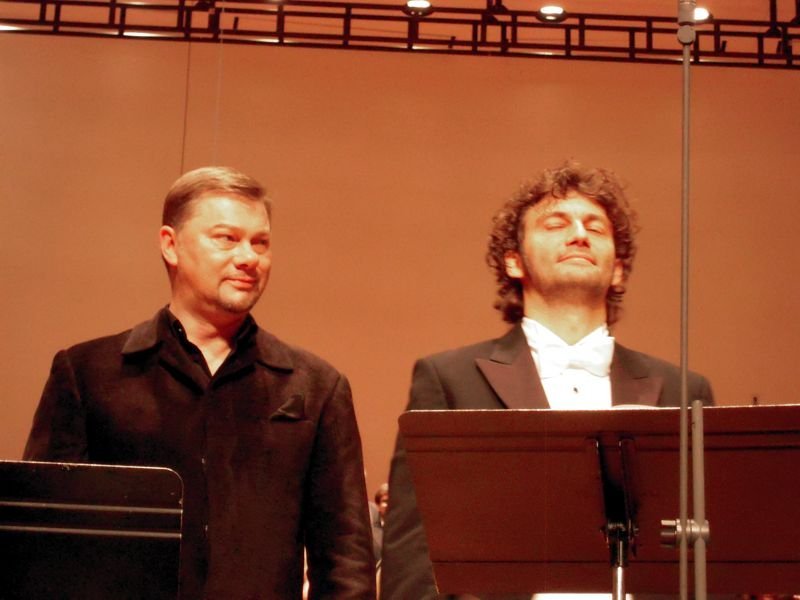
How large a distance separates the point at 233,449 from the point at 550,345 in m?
0.73

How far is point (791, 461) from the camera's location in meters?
1.86

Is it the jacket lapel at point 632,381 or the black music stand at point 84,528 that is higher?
the jacket lapel at point 632,381

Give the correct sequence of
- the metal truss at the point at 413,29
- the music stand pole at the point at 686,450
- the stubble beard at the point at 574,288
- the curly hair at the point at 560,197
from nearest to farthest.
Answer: the music stand pole at the point at 686,450 < the stubble beard at the point at 574,288 < the curly hair at the point at 560,197 < the metal truss at the point at 413,29

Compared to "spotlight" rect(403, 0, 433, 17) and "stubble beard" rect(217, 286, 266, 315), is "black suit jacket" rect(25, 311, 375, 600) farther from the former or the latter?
"spotlight" rect(403, 0, 433, 17)

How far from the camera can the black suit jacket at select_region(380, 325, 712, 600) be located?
249 cm

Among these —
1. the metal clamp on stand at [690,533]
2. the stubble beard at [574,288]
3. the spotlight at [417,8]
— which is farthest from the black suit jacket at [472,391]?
the spotlight at [417,8]

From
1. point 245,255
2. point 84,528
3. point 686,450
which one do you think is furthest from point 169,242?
point 686,450

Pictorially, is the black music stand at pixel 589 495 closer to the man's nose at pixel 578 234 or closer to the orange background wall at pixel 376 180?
the man's nose at pixel 578 234

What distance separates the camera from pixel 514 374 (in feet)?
8.57

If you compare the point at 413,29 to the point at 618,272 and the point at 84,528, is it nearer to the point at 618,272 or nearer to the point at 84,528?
the point at 618,272

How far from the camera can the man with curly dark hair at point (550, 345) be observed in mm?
2543

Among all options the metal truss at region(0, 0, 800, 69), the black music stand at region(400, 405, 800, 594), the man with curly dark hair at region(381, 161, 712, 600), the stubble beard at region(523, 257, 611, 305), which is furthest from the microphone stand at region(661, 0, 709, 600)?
the metal truss at region(0, 0, 800, 69)

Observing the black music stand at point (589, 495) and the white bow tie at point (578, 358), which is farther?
the white bow tie at point (578, 358)

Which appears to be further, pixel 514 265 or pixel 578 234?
pixel 514 265
